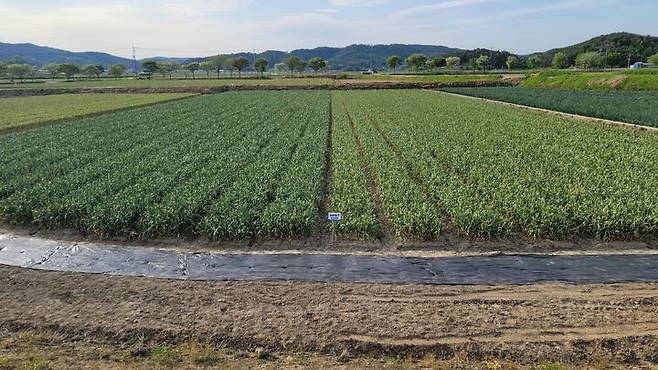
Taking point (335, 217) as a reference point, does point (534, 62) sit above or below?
above

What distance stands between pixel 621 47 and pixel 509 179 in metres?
156

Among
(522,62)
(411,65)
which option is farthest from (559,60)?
(411,65)

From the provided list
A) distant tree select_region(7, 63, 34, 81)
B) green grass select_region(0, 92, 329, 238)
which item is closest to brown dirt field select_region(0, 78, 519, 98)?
green grass select_region(0, 92, 329, 238)

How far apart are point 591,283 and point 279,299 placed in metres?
5.47

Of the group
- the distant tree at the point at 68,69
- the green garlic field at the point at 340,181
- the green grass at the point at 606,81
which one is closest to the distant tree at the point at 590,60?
the green grass at the point at 606,81

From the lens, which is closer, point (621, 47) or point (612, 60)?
point (612, 60)

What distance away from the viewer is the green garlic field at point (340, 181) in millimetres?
10328

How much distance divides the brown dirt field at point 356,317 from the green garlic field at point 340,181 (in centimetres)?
239

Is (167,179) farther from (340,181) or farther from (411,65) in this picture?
(411,65)

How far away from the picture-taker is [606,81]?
54.8m

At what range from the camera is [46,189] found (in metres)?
12.9


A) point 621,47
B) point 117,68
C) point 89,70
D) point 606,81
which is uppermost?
point 621,47

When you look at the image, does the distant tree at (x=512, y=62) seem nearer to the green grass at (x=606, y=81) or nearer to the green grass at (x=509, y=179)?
the green grass at (x=606, y=81)

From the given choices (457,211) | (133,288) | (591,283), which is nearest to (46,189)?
(133,288)
